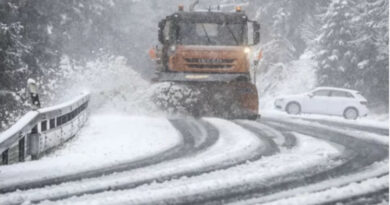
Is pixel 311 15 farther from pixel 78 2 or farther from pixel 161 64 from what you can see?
pixel 161 64

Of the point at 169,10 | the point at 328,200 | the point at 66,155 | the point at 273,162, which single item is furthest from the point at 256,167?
the point at 169,10

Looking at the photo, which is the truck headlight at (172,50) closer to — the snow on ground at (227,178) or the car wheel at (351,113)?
the snow on ground at (227,178)

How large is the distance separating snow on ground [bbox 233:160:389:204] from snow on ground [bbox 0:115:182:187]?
9.30ft

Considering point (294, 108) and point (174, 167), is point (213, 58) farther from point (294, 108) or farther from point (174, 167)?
point (294, 108)

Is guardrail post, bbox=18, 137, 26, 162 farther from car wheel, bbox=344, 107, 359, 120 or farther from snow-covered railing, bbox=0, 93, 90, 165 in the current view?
car wheel, bbox=344, 107, 359, 120

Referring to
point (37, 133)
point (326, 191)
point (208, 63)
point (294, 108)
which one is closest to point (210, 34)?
point (208, 63)

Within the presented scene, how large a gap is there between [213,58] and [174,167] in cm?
769

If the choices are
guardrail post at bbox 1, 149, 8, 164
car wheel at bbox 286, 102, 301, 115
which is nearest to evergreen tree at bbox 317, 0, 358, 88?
car wheel at bbox 286, 102, 301, 115

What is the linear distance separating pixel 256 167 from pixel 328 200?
1.90 metres

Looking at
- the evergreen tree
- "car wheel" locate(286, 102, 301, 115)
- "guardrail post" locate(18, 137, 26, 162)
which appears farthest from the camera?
the evergreen tree

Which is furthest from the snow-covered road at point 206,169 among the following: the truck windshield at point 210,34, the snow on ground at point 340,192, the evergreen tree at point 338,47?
the evergreen tree at point 338,47

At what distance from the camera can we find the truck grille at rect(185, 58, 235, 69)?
559 inches

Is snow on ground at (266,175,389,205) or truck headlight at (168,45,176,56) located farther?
truck headlight at (168,45,176,56)

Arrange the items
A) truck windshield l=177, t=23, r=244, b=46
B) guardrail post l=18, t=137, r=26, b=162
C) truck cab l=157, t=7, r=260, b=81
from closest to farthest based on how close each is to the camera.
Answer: guardrail post l=18, t=137, r=26, b=162 < truck cab l=157, t=7, r=260, b=81 < truck windshield l=177, t=23, r=244, b=46
